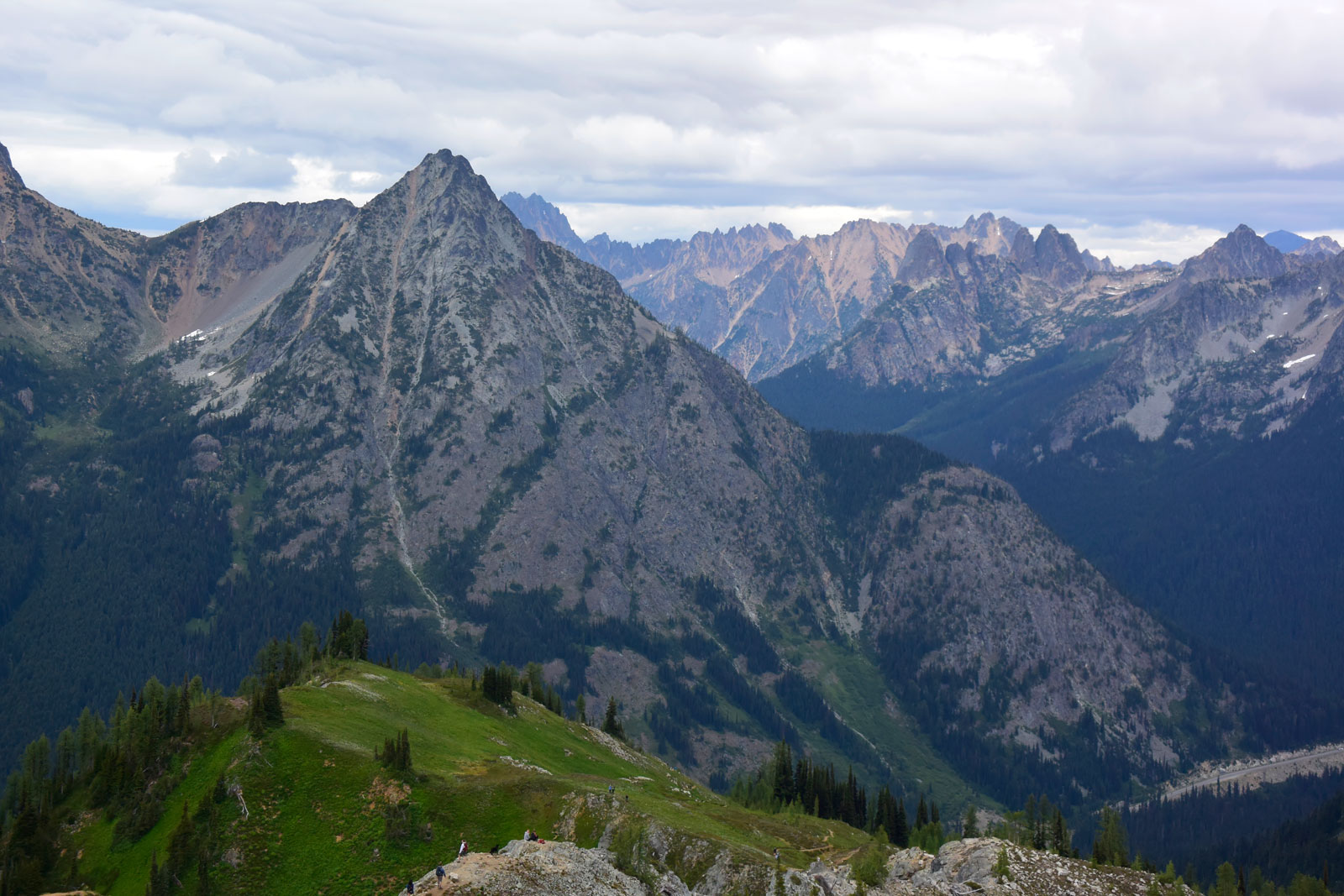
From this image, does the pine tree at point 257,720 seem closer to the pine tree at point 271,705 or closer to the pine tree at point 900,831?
the pine tree at point 271,705

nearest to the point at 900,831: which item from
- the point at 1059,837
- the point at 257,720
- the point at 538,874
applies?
the point at 1059,837

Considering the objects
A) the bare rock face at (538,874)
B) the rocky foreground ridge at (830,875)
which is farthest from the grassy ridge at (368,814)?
the bare rock face at (538,874)

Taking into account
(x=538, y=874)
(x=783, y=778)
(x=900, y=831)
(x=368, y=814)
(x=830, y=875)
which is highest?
(x=538, y=874)

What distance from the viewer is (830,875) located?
95.2 m

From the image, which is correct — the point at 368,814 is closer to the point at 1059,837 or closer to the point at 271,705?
the point at 271,705

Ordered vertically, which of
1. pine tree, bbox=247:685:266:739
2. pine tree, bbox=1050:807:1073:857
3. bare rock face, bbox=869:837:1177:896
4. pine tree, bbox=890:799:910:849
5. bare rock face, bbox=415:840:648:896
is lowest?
pine tree, bbox=890:799:910:849

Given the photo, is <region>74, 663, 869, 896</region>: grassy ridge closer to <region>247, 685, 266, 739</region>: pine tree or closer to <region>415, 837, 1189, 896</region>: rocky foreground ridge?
<region>247, 685, 266, 739</region>: pine tree

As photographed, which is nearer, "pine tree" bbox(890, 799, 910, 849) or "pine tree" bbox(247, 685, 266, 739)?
"pine tree" bbox(247, 685, 266, 739)

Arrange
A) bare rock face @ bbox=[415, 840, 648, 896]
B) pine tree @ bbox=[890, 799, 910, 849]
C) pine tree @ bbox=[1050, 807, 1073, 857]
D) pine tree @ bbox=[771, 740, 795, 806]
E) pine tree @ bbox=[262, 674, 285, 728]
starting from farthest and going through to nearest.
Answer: pine tree @ bbox=[771, 740, 795, 806], pine tree @ bbox=[890, 799, 910, 849], pine tree @ bbox=[1050, 807, 1073, 857], pine tree @ bbox=[262, 674, 285, 728], bare rock face @ bbox=[415, 840, 648, 896]


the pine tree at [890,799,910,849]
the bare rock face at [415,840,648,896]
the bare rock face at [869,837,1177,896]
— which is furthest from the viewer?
the pine tree at [890,799,910,849]

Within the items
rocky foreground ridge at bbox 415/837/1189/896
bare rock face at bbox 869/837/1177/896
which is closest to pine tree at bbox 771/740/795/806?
rocky foreground ridge at bbox 415/837/1189/896

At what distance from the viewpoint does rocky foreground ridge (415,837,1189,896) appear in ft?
269

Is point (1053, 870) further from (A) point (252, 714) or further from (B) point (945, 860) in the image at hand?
(A) point (252, 714)

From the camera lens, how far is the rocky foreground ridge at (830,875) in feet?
269
